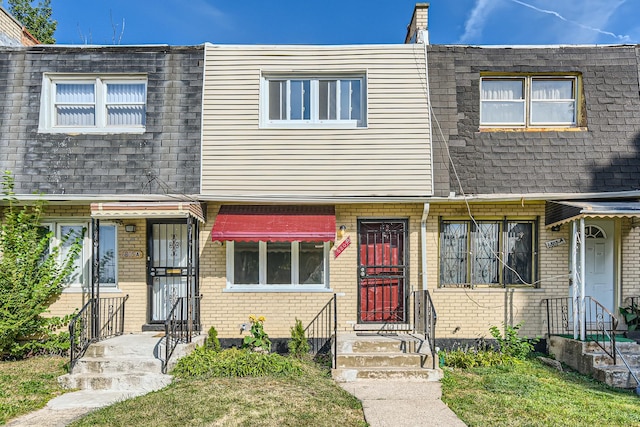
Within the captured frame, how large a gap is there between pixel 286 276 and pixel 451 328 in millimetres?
3429

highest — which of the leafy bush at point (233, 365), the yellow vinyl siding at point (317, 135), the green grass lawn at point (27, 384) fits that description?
the yellow vinyl siding at point (317, 135)

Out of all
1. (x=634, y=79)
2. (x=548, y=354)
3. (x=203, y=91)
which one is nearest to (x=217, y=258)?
(x=203, y=91)

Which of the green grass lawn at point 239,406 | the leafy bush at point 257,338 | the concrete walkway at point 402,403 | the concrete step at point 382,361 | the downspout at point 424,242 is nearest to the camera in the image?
the green grass lawn at point 239,406

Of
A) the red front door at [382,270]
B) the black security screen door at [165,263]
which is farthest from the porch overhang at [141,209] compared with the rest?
the red front door at [382,270]

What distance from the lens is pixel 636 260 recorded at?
957 centimetres

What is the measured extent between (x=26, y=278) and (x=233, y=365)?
14.6 feet

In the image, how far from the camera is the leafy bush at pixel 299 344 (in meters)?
9.21

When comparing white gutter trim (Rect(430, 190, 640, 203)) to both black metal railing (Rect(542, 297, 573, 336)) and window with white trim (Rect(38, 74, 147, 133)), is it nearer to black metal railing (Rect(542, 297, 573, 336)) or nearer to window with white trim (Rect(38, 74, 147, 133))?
black metal railing (Rect(542, 297, 573, 336))

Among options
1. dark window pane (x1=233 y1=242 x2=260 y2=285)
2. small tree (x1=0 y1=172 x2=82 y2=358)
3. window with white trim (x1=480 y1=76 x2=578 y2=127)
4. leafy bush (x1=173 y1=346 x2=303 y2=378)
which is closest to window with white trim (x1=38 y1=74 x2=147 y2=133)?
small tree (x1=0 y1=172 x2=82 y2=358)

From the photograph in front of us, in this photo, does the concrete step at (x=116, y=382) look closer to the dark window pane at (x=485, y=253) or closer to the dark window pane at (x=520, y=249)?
the dark window pane at (x=485, y=253)

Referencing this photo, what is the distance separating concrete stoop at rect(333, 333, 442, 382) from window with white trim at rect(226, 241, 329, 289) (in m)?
1.51

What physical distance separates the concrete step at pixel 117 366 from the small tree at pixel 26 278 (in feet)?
5.89

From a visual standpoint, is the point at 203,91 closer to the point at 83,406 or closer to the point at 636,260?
the point at 83,406

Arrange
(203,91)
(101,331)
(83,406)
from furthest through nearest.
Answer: (203,91) → (101,331) → (83,406)
